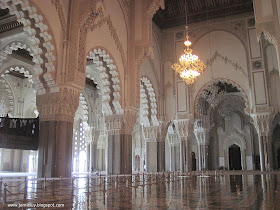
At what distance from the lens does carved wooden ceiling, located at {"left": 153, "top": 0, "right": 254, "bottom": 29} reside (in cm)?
1662

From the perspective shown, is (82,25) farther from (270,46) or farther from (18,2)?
(270,46)

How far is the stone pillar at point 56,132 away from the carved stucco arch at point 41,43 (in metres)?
0.53

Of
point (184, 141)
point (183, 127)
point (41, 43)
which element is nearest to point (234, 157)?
point (184, 141)

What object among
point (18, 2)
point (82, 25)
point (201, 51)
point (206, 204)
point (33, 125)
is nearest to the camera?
point (206, 204)

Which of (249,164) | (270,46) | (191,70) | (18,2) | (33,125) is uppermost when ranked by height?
(270,46)

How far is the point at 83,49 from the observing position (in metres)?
9.84

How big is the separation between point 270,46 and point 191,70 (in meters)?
6.67

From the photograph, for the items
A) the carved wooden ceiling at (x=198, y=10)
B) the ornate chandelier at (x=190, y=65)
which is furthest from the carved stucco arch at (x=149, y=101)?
the ornate chandelier at (x=190, y=65)

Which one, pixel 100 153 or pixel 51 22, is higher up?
pixel 51 22

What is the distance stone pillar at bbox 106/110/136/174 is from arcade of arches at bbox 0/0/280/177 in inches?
1.8

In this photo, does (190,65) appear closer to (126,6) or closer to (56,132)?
(126,6)

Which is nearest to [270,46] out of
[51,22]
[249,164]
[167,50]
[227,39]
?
[227,39]

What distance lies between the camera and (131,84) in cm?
1327

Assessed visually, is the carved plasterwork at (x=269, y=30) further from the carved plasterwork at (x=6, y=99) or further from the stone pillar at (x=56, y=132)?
the carved plasterwork at (x=6, y=99)
